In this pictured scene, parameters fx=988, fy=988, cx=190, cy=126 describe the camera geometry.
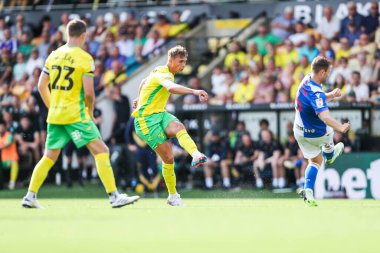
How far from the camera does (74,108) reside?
1238 centimetres

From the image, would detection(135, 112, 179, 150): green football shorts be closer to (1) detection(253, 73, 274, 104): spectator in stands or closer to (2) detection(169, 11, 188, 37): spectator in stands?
(1) detection(253, 73, 274, 104): spectator in stands

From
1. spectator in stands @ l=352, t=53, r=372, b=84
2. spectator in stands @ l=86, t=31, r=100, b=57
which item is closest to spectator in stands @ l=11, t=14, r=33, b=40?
spectator in stands @ l=86, t=31, r=100, b=57

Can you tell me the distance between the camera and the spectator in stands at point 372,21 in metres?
22.7

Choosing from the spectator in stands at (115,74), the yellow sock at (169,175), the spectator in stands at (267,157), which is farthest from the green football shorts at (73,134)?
the spectator in stands at (115,74)

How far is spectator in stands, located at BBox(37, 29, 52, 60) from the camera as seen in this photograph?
26.7 meters

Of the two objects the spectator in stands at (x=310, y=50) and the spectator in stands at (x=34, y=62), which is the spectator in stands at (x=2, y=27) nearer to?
the spectator in stands at (x=34, y=62)

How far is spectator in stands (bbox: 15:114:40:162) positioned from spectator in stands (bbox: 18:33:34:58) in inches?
158

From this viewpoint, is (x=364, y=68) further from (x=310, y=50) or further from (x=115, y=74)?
(x=115, y=74)

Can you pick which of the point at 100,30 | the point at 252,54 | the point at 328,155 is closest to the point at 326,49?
the point at 252,54

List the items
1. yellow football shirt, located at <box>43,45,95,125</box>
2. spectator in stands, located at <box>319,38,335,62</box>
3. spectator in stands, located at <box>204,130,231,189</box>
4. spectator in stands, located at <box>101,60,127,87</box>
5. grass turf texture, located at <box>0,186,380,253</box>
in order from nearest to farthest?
grass turf texture, located at <box>0,186,380,253</box> → yellow football shirt, located at <box>43,45,95,125</box> → spectator in stands, located at <box>204,130,231,189</box> → spectator in stands, located at <box>319,38,335,62</box> → spectator in stands, located at <box>101,60,127,87</box>

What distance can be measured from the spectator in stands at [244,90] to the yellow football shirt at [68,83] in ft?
32.8

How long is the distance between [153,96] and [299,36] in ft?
32.2

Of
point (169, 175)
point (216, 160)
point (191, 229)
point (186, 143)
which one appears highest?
point (186, 143)

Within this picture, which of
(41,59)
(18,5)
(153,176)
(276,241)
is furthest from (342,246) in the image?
(18,5)
